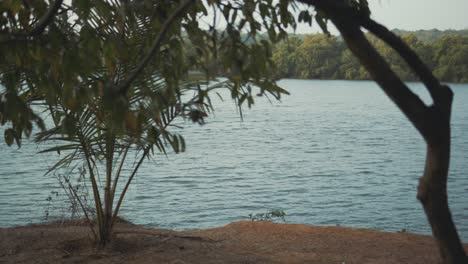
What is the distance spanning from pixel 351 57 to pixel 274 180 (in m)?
70.1

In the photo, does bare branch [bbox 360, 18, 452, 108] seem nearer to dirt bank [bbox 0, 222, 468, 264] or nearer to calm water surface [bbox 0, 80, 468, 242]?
dirt bank [bbox 0, 222, 468, 264]

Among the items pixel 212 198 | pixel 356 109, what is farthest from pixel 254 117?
pixel 212 198

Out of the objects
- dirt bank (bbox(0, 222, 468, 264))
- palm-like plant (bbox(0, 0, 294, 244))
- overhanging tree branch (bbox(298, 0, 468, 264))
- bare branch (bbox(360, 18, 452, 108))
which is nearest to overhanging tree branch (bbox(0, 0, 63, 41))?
palm-like plant (bbox(0, 0, 294, 244))

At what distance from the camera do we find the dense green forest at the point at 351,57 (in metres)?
73.1

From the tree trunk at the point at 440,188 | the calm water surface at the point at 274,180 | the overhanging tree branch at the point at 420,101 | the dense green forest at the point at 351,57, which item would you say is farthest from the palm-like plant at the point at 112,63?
the dense green forest at the point at 351,57

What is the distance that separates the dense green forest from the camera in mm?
73125

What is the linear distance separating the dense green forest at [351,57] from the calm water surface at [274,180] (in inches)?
1856

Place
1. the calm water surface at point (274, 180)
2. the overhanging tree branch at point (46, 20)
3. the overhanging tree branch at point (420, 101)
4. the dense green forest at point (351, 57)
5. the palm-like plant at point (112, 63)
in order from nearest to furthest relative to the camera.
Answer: the palm-like plant at point (112, 63), the overhanging tree branch at point (46, 20), the overhanging tree branch at point (420, 101), the calm water surface at point (274, 180), the dense green forest at point (351, 57)

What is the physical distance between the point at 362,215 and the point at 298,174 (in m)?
4.94

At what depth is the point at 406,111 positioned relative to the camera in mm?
3391

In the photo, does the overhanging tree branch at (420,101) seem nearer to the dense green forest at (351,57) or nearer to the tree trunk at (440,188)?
the tree trunk at (440,188)

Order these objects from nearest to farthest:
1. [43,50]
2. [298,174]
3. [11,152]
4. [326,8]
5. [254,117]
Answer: [43,50] → [326,8] → [298,174] → [11,152] → [254,117]

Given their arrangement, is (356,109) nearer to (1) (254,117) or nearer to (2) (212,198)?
(1) (254,117)

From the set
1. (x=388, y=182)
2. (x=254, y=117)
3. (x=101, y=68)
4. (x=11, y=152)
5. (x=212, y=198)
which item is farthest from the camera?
(x=254, y=117)
